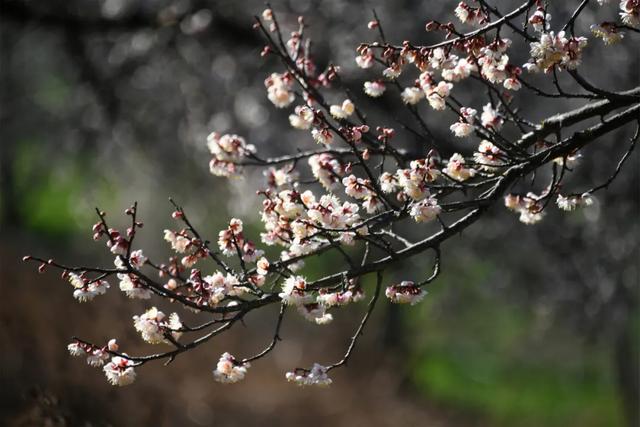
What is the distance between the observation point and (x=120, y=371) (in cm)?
321

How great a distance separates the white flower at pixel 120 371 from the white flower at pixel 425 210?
4.39 ft

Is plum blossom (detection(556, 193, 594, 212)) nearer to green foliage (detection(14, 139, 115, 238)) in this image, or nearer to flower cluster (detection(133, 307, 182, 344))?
flower cluster (detection(133, 307, 182, 344))

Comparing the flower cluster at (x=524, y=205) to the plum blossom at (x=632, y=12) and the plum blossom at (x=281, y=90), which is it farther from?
the plum blossom at (x=281, y=90)

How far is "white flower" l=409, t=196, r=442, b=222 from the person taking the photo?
3143 mm

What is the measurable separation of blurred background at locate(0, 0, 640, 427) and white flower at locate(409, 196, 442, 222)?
308cm

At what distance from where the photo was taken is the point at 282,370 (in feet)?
44.4

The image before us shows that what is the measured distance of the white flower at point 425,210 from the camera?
124 inches

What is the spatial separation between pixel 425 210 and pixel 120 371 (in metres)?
1.44

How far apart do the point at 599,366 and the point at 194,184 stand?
10.2m

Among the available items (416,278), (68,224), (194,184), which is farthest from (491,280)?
(68,224)

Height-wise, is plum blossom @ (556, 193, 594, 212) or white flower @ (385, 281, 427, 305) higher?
plum blossom @ (556, 193, 594, 212)

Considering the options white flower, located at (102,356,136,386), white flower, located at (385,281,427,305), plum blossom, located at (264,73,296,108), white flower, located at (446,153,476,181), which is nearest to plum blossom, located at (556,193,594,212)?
white flower, located at (446,153,476,181)

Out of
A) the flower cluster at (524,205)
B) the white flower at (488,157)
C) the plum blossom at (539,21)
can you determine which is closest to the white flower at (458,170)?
the white flower at (488,157)

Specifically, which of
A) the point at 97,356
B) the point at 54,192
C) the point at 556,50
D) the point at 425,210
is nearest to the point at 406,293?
the point at 425,210
